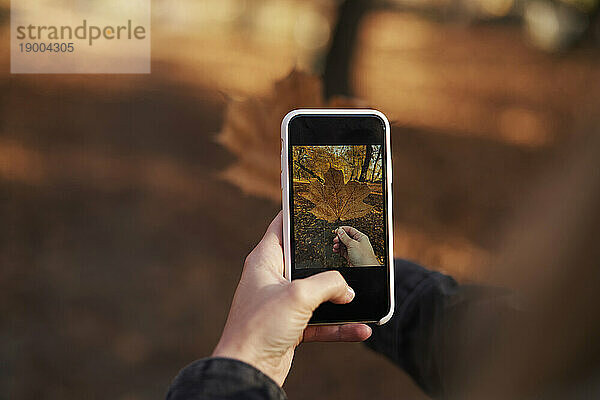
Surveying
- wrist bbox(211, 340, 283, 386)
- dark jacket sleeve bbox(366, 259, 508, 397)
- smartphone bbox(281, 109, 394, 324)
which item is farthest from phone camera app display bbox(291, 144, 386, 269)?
dark jacket sleeve bbox(366, 259, 508, 397)

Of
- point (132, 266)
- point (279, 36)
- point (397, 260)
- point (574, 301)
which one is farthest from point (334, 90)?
point (574, 301)

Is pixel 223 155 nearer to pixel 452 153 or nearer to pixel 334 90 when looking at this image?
pixel 334 90

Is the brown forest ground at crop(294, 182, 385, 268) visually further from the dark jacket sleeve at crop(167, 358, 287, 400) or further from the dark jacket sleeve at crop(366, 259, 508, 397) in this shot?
the dark jacket sleeve at crop(366, 259, 508, 397)

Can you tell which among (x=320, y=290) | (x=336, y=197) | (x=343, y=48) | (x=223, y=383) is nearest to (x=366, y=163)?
(x=336, y=197)

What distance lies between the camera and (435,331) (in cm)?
82

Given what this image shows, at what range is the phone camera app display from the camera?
0.46 m

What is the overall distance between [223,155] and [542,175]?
0.50 meters

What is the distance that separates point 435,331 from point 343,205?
428 millimetres

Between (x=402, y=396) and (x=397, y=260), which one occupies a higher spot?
(x=397, y=260)

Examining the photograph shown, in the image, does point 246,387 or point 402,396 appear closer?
point 246,387

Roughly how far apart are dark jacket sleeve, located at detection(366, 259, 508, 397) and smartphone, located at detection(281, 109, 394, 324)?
290mm

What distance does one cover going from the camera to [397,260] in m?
0.79

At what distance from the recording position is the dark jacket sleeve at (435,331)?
771 mm

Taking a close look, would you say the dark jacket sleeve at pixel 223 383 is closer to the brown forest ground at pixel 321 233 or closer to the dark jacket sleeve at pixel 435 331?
the brown forest ground at pixel 321 233
